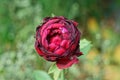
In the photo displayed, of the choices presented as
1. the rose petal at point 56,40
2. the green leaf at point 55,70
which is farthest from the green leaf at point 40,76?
the rose petal at point 56,40

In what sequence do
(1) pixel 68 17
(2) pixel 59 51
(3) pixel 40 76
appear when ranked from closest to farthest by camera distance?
(2) pixel 59 51 < (3) pixel 40 76 < (1) pixel 68 17

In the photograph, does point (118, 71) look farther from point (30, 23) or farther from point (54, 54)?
point (54, 54)

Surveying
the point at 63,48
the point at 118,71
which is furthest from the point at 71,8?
the point at 63,48

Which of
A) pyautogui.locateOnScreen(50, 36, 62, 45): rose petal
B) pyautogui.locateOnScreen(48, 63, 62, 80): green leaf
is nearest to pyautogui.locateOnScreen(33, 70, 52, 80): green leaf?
pyautogui.locateOnScreen(48, 63, 62, 80): green leaf

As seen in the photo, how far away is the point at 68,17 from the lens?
258 cm

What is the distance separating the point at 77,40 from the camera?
1244 mm

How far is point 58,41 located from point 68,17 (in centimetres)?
137

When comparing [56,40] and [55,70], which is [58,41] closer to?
[56,40]

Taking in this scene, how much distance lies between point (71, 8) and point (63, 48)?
5.11ft

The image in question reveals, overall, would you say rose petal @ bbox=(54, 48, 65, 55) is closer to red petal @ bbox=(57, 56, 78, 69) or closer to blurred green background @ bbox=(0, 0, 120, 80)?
red petal @ bbox=(57, 56, 78, 69)

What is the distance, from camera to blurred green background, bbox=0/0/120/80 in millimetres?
2035

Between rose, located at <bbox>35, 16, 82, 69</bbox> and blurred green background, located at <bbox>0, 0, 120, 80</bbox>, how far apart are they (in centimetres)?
61

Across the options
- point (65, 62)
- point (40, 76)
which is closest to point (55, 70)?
point (65, 62)

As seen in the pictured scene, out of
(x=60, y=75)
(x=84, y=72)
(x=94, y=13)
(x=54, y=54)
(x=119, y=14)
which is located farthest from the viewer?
(x=119, y=14)
